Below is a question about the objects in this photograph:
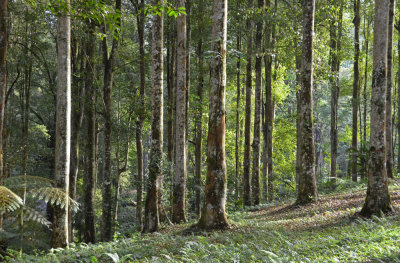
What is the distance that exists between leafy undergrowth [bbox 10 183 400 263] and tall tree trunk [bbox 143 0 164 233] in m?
0.65

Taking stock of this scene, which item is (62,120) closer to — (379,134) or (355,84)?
(379,134)

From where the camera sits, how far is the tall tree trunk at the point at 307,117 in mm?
12000

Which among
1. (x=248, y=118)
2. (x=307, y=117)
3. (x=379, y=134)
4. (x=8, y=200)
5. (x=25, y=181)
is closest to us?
(x=8, y=200)

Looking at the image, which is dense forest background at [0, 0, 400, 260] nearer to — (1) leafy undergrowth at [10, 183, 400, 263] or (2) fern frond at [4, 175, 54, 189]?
(2) fern frond at [4, 175, 54, 189]

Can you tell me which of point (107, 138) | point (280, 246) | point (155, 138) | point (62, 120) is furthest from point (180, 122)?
point (280, 246)

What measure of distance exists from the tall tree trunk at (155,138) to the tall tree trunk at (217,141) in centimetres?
198

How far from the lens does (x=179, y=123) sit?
505 inches

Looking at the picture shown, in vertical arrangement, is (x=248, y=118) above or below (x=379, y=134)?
above

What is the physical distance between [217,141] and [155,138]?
2.52 m

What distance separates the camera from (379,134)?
29.9ft

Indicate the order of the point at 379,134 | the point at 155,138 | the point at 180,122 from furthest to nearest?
the point at 180,122, the point at 155,138, the point at 379,134

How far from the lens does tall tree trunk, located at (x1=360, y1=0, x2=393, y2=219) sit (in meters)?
8.99

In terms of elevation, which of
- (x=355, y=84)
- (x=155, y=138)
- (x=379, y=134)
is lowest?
(x=155, y=138)

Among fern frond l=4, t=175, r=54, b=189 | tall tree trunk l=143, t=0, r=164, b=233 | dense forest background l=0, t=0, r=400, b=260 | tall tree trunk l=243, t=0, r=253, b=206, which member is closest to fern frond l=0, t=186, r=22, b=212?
dense forest background l=0, t=0, r=400, b=260
